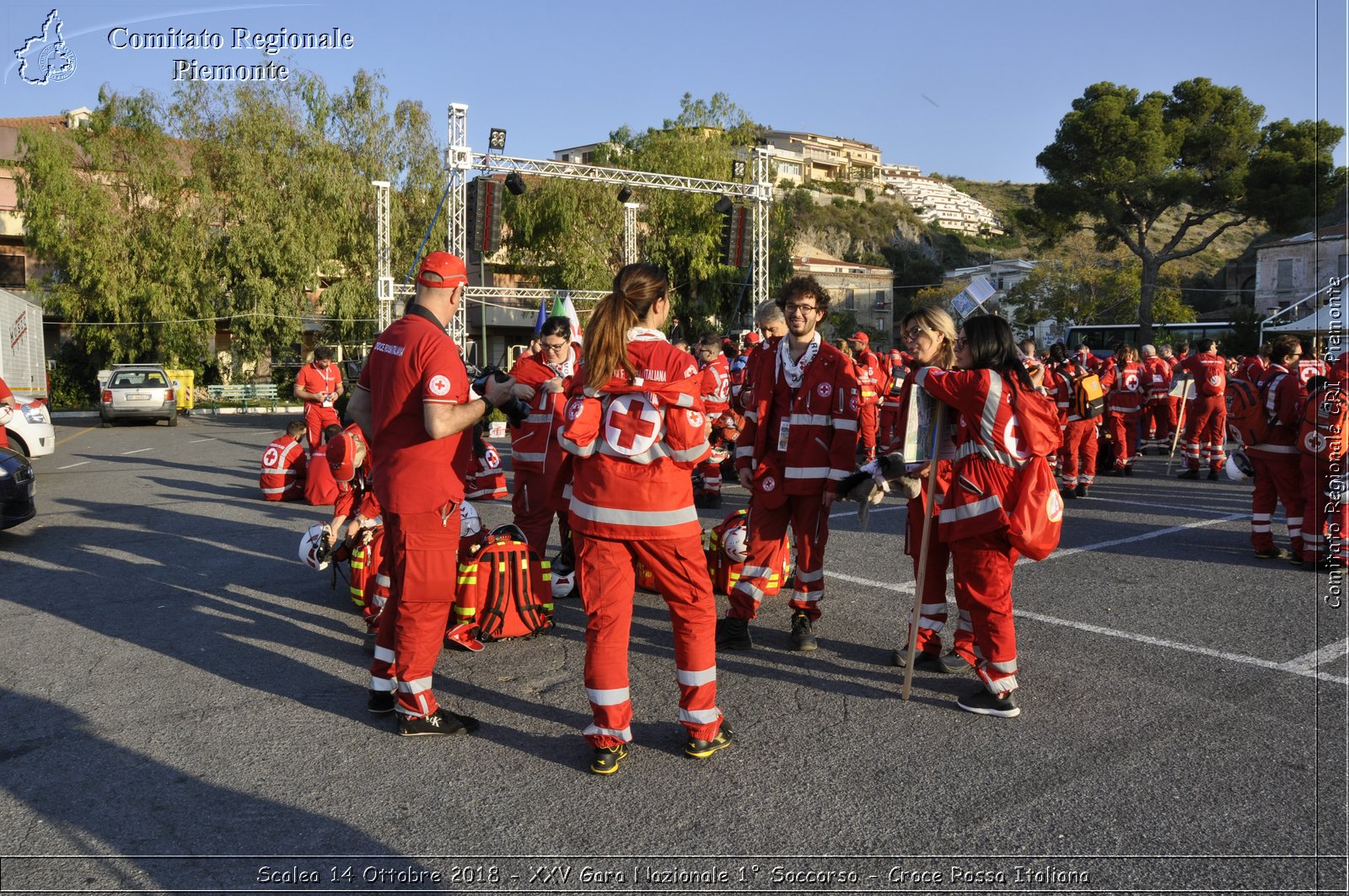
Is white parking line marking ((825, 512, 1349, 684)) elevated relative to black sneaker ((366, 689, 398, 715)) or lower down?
elevated

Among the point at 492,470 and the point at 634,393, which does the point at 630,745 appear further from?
the point at 492,470

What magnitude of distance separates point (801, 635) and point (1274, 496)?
511 centimetres

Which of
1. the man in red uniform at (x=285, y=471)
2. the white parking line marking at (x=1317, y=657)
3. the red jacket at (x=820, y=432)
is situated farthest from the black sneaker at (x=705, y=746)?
the man in red uniform at (x=285, y=471)

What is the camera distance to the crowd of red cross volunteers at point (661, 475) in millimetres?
4102

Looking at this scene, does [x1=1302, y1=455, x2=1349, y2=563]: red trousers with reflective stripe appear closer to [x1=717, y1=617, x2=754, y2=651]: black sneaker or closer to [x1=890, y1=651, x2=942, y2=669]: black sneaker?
[x1=890, y1=651, x2=942, y2=669]: black sneaker

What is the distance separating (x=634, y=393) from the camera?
4.09 m

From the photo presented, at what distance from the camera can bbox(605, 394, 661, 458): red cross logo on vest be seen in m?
4.07

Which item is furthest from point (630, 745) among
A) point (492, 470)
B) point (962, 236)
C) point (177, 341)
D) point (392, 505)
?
point (962, 236)

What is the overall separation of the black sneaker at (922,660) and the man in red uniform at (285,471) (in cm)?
882

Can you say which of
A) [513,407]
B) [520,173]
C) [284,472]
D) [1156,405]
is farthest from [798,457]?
[520,173]

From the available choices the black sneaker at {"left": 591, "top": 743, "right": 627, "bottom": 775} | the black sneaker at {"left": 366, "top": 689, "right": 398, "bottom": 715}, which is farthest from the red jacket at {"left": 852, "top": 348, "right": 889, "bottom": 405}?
the black sneaker at {"left": 591, "top": 743, "right": 627, "bottom": 775}

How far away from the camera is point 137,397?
26609mm

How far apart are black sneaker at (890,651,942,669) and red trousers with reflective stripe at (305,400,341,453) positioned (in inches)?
345

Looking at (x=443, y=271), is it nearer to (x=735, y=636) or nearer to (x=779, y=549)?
(x=779, y=549)
